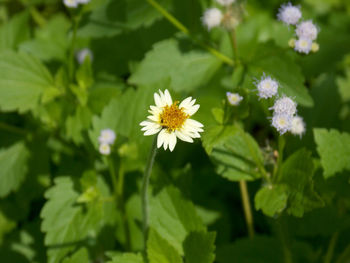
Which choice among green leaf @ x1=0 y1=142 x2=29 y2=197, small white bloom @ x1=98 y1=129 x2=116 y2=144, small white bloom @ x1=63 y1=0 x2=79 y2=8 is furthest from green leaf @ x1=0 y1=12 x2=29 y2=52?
small white bloom @ x1=98 y1=129 x2=116 y2=144

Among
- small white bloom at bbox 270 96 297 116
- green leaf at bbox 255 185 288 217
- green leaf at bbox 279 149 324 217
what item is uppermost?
small white bloom at bbox 270 96 297 116

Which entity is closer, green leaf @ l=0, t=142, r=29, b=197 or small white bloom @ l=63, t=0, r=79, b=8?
small white bloom @ l=63, t=0, r=79, b=8

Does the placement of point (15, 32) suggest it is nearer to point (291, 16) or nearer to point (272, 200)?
point (291, 16)

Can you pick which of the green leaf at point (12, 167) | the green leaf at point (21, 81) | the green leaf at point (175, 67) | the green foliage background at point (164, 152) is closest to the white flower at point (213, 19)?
the green foliage background at point (164, 152)

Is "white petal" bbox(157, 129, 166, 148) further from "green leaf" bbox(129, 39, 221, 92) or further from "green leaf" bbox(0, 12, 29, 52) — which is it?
"green leaf" bbox(0, 12, 29, 52)

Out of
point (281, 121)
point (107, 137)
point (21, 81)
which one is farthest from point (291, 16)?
point (21, 81)

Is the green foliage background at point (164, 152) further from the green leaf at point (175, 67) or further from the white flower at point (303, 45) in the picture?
the white flower at point (303, 45)

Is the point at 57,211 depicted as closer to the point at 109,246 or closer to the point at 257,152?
the point at 109,246

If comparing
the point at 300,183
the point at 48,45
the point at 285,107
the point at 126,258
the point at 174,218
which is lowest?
the point at 126,258
